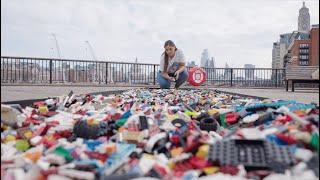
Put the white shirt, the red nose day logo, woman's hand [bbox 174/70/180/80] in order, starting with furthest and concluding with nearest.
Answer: the red nose day logo
woman's hand [bbox 174/70/180/80]
the white shirt

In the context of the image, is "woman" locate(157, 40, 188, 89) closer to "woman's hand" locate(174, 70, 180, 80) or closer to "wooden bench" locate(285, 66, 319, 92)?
"woman's hand" locate(174, 70, 180, 80)

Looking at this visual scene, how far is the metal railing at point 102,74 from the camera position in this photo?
1805 cm

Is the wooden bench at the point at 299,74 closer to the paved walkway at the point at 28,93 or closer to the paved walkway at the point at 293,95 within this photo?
the paved walkway at the point at 293,95

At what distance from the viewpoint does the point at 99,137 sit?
2650 mm

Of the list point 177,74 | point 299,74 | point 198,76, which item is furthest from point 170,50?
point 198,76

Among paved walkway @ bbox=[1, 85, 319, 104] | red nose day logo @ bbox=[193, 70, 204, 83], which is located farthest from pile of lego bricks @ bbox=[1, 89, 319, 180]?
red nose day logo @ bbox=[193, 70, 204, 83]

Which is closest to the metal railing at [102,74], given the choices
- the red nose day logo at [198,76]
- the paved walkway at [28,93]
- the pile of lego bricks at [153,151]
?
the red nose day logo at [198,76]

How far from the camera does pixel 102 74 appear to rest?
20.6 m

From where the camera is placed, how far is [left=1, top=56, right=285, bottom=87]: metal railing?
18047 mm

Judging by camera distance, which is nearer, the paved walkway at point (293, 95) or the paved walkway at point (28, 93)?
the paved walkway at point (28, 93)

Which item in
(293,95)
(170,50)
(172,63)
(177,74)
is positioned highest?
(170,50)

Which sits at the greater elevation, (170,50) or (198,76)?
(170,50)

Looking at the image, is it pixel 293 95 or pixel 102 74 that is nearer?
pixel 293 95

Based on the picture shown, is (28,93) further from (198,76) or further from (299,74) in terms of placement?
(198,76)
